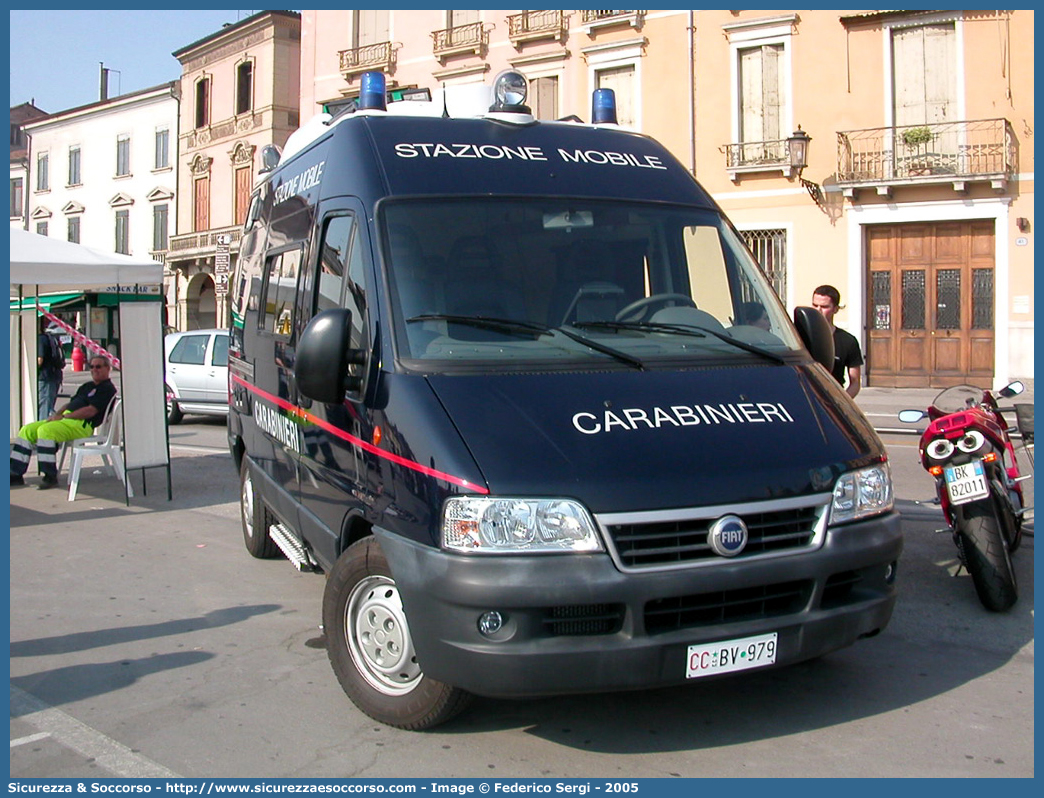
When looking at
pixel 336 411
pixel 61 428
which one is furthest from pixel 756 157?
pixel 336 411

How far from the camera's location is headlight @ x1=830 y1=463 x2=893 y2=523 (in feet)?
13.6

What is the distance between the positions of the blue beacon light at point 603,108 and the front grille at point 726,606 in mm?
3266

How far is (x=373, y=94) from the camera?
5.76 meters

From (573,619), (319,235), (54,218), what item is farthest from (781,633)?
(54,218)

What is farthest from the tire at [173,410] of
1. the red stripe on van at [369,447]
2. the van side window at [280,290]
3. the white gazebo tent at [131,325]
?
the red stripe on van at [369,447]

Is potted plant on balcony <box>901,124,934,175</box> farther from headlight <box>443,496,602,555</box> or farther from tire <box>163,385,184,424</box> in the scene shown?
headlight <box>443,496,602,555</box>

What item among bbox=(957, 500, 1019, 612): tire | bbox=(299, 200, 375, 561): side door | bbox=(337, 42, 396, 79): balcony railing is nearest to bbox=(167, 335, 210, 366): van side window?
bbox=(299, 200, 375, 561): side door

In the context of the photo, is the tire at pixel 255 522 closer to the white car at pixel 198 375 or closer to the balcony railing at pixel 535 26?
the white car at pixel 198 375

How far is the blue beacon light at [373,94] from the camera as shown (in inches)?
226

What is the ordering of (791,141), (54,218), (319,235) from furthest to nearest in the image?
(54,218)
(791,141)
(319,235)
